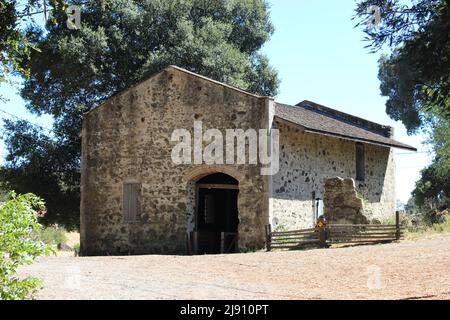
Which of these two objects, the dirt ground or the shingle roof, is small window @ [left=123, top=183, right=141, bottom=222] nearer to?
the dirt ground

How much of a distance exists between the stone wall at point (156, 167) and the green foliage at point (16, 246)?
37.8 feet

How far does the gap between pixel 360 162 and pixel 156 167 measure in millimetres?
9017

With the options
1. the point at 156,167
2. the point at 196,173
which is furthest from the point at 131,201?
the point at 196,173

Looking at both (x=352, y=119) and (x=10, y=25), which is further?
(x=352, y=119)

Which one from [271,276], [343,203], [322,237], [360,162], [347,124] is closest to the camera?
[271,276]

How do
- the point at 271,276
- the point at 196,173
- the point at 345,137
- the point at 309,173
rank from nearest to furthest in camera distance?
1. the point at 271,276
2. the point at 196,173
3. the point at 309,173
4. the point at 345,137

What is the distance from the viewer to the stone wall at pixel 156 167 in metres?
21.0

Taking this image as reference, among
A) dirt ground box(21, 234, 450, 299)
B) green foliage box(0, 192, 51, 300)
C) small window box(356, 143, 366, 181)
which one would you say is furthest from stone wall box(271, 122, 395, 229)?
green foliage box(0, 192, 51, 300)

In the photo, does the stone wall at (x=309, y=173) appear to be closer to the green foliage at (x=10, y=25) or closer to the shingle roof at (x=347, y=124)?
the shingle roof at (x=347, y=124)

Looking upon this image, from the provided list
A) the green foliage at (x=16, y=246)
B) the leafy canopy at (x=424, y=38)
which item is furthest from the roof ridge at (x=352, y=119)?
the green foliage at (x=16, y=246)

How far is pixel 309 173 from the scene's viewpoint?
23016 mm

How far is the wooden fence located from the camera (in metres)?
19.5

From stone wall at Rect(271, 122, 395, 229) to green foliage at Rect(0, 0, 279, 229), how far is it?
29.2ft

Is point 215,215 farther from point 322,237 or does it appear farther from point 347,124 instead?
point 347,124
